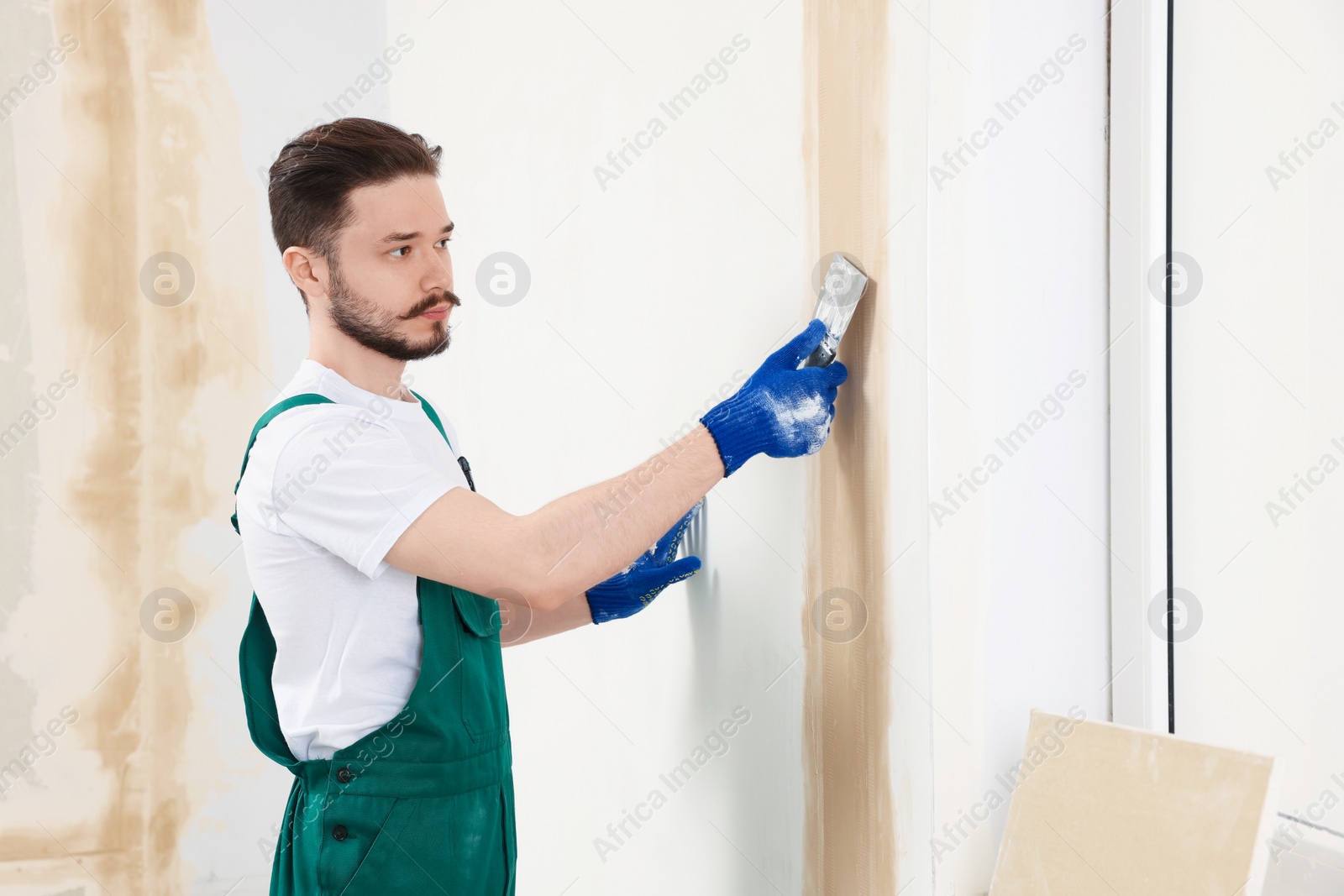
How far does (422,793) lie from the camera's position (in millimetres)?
1164

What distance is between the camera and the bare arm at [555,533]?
1.03 meters

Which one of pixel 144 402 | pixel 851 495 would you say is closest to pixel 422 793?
pixel 851 495

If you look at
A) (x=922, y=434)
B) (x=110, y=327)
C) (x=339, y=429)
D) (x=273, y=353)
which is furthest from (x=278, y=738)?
(x=110, y=327)

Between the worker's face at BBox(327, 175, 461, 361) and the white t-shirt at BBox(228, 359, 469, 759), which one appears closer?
the white t-shirt at BBox(228, 359, 469, 759)

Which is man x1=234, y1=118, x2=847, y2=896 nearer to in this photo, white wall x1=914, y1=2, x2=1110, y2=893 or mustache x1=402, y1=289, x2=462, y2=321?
mustache x1=402, y1=289, x2=462, y2=321

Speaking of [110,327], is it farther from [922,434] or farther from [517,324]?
[922,434]

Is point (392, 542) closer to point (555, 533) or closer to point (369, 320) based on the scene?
point (555, 533)

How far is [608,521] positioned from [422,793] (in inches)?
17.4

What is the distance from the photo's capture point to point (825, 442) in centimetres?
120

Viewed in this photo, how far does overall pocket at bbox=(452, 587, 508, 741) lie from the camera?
3.94 ft

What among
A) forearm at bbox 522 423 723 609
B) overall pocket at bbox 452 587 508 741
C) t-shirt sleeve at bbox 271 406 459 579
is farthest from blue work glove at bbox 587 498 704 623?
t-shirt sleeve at bbox 271 406 459 579

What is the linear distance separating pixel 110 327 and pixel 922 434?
228 cm

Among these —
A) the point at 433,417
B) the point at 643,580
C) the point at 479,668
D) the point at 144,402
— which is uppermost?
the point at 144,402

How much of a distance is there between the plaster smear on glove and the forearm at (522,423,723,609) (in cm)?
9
